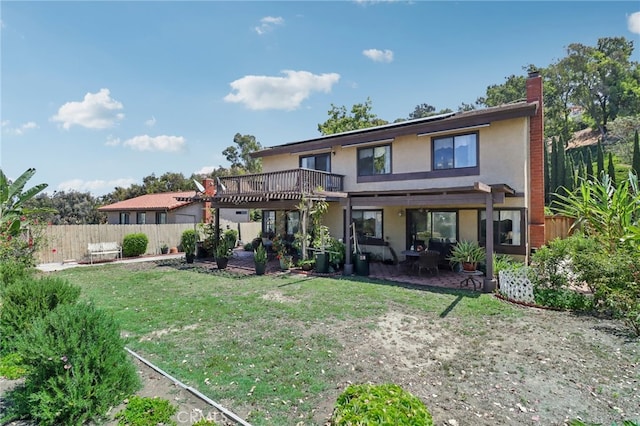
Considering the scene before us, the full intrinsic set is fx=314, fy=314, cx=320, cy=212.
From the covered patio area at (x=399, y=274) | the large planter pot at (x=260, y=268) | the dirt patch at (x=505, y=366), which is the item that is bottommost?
the dirt patch at (x=505, y=366)

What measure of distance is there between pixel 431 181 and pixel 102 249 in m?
17.2

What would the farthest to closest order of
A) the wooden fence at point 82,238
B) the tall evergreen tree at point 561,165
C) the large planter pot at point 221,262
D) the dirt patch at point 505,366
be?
the tall evergreen tree at point 561,165 < the wooden fence at point 82,238 < the large planter pot at point 221,262 < the dirt patch at point 505,366

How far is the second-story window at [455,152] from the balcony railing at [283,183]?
4798mm

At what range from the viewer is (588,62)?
38344 mm

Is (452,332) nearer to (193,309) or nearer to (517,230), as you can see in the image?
(193,309)

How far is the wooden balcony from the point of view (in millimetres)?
13508

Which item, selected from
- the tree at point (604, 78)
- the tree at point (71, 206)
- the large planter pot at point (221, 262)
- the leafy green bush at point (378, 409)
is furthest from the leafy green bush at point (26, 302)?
the tree at point (604, 78)

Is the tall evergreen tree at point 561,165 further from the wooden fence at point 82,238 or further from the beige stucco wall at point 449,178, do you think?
the wooden fence at point 82,238

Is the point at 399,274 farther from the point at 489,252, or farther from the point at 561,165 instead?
the point at 561,165

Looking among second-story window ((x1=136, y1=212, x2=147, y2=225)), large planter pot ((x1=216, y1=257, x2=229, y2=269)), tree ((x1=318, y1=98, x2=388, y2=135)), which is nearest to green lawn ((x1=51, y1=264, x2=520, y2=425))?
large planter pot ((x1=216, y1=257, x2=229, y2=269))

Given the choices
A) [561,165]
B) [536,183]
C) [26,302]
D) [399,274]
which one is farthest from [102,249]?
[561,165]

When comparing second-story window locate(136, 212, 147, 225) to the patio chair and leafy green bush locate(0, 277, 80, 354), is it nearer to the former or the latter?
leafy green bush locate(0, 277, 80, 354)

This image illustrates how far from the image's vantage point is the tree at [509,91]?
4384 centimetres

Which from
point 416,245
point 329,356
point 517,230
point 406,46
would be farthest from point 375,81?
point 329,356
